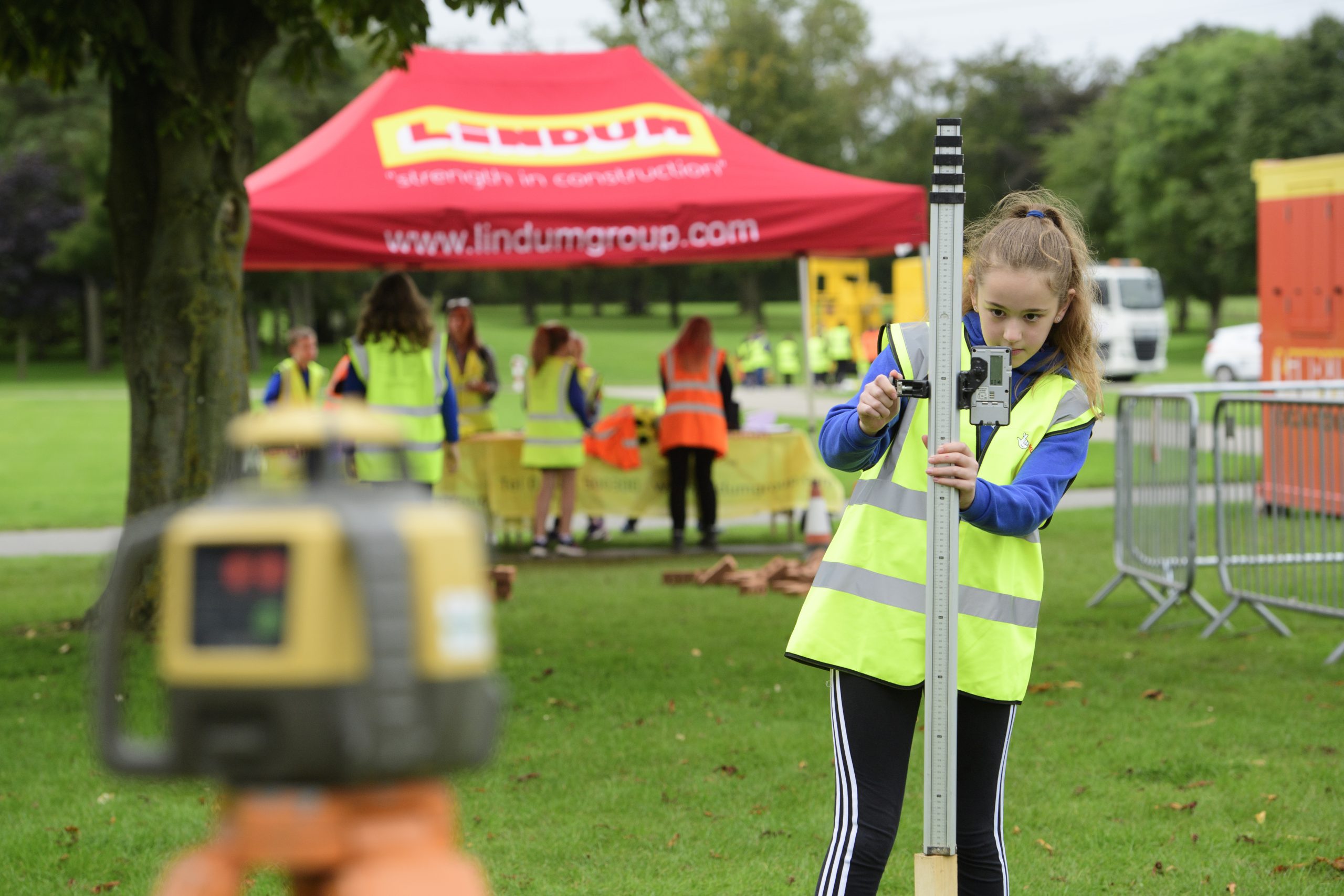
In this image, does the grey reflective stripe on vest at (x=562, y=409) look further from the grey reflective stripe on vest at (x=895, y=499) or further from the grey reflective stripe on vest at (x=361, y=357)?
the grey reflective stripe on vest at (x=895, y=499)

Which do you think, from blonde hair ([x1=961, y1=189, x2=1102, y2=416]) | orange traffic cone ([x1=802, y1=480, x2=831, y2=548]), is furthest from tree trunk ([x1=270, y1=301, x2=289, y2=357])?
blonde hair ([x1=961, y1=189, x2=1102, y2=416])

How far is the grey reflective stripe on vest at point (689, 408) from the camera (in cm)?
1059

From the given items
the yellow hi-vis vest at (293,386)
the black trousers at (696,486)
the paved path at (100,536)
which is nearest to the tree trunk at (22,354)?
the paved path at (100,536)

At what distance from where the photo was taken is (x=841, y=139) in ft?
237

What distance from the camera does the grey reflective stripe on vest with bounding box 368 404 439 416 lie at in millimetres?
7984

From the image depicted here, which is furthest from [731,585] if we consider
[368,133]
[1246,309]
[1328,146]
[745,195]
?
[1246,309]

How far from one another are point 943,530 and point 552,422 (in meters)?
8.02

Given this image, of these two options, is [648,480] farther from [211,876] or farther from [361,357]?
[211,876]

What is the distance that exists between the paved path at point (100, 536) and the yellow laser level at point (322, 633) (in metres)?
8.99

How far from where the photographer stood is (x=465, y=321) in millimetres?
10953

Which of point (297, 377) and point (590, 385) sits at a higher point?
point (297, 377)

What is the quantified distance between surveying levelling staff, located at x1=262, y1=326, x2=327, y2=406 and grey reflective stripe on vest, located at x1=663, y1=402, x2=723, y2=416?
2713 mm

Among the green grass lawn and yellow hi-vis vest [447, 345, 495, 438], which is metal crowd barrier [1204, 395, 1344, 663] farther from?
yellow hi-vis vest [447, 345, 495, 438]

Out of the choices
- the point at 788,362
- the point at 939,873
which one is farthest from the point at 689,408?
the point at 788,362
